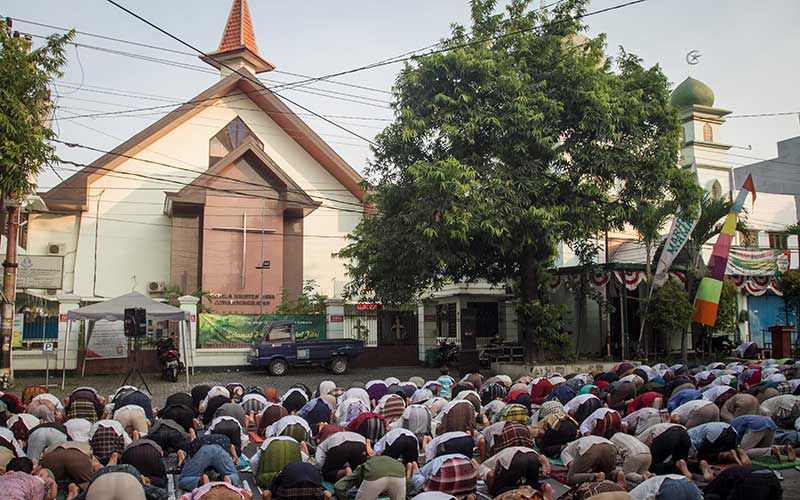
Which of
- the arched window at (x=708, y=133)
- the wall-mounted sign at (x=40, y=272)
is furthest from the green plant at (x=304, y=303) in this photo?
the arched window at (x=708, y=133)

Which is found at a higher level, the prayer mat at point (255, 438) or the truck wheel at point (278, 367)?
the truck wheel at point (278, 367)

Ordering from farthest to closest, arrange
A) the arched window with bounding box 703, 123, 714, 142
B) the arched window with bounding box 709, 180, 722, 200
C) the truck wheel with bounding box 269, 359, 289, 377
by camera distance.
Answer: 1. the arched window with bounding box 703, 123, 714, 142
2. the arched window with bounding box 709, 180, 722, 200
3. the truck wheel with bounding box 269, 359, 289, 377

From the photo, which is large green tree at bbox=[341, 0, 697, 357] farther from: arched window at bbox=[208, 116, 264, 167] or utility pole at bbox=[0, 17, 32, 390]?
arched window at bbox=[208, 116, 264, 167]

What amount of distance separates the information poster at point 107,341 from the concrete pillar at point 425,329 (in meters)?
10.7

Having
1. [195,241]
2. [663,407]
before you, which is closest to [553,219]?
[663,407]

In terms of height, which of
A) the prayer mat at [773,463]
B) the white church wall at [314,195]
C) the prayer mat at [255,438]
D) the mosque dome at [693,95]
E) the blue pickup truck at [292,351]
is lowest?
the prayer mat at [255,438]

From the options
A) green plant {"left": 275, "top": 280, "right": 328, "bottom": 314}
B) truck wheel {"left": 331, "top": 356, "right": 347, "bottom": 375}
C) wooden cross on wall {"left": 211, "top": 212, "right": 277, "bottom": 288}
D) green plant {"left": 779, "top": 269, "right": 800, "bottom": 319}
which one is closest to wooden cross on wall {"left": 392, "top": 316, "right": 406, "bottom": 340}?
green plant {"left": 275, "top": 280, "right": 328, "bottom": 314}

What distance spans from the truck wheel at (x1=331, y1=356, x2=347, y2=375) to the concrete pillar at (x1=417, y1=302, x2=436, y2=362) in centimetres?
427

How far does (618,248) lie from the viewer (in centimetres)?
2794

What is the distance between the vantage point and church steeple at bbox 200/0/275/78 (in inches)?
→ 1310

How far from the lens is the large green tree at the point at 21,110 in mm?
12524

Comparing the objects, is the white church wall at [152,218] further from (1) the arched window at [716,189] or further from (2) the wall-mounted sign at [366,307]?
(1) the arched window at [716,189]

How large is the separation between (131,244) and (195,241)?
2.84m

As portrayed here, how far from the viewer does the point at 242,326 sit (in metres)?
24.0
